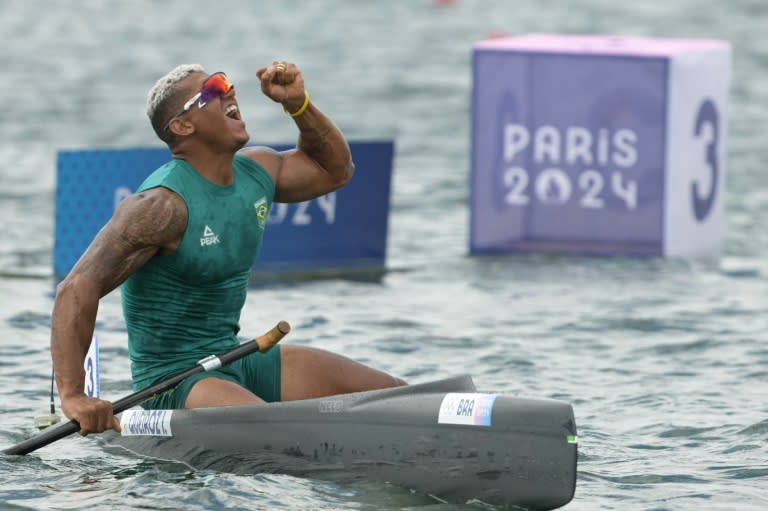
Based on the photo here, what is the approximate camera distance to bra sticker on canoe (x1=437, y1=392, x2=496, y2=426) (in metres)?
6.02

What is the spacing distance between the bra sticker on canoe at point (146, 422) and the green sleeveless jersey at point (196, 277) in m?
0.16

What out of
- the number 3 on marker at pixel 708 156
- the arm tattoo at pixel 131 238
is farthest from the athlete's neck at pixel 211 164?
the number 3 on marker at pixel 708 156

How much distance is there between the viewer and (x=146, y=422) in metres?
6.47

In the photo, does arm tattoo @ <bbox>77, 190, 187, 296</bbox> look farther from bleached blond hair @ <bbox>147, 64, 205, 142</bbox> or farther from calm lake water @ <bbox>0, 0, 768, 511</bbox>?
calm lake water @ <bbox>0, 0, 768, 511</bbox>

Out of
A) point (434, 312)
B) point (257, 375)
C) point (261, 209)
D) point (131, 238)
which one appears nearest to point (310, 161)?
point (261, 209)

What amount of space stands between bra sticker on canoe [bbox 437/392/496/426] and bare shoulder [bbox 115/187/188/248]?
3.71 feet

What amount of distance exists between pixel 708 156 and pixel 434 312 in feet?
7.72

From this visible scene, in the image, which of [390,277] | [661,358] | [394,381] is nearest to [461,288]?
[390,277]

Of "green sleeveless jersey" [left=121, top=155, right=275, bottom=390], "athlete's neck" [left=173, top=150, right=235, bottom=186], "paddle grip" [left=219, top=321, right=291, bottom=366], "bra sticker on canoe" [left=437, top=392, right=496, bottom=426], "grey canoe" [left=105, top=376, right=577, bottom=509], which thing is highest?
"athlete's neck" [left=173, top=150, right=235, bottom=186]

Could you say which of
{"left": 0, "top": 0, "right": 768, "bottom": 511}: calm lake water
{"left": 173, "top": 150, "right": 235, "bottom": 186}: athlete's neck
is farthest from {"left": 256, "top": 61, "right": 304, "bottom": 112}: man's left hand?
{"left": 0, "top": 0, "right": 768, "bottom": 511}: calm lake water

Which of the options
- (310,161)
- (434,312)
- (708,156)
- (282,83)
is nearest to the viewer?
(282,83)

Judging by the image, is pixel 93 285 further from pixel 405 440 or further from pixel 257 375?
pixel 405 440

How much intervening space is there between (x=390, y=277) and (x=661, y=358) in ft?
8.25

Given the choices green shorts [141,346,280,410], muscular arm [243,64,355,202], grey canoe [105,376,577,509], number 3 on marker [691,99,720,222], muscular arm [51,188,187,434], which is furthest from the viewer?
number 3 on marker [691,99,720,222]
